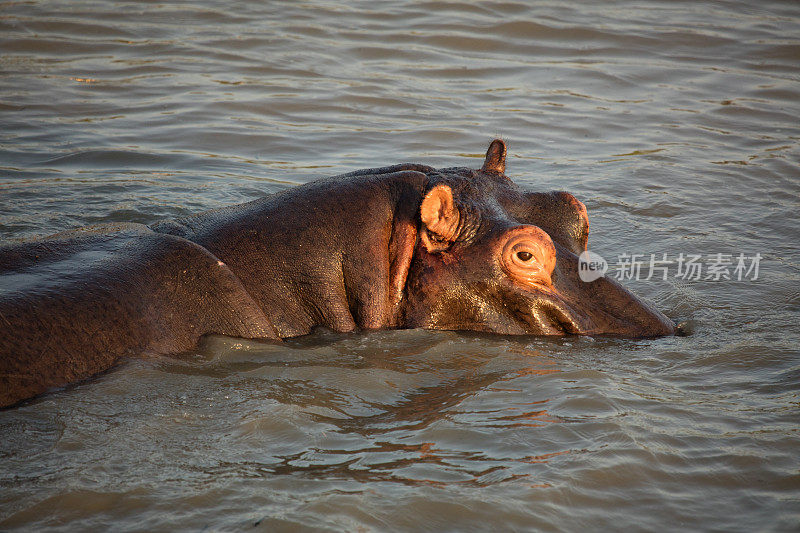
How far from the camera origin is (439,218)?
14.8ft

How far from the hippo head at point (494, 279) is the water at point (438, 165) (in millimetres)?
125

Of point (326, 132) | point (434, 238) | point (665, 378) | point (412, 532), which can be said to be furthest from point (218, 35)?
point (412, 532)

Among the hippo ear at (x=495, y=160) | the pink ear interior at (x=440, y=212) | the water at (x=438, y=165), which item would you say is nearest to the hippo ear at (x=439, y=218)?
the pink ear interior at (x=440, y=212)

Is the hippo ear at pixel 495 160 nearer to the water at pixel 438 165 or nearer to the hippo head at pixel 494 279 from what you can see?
the hippo head at pixel 494 279

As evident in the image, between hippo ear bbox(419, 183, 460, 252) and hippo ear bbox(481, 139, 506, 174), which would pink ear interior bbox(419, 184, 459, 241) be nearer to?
hippo ear bbox(419, 183, 460, 252)

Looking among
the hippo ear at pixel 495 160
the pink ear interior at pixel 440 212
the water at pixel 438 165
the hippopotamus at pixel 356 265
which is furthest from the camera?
the hippo ear at pixel 495 160

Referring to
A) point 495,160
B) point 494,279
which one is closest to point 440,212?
point 494,279

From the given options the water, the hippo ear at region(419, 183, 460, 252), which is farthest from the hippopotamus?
the water

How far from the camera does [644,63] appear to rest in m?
12.8

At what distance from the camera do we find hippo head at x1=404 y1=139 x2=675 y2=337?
4500 mm

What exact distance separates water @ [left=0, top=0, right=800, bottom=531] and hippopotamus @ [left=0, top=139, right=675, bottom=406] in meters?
0.15

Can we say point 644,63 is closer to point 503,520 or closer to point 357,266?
point 357,266

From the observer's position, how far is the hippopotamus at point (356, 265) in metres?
4.20

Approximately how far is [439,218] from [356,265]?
0.51 meters
